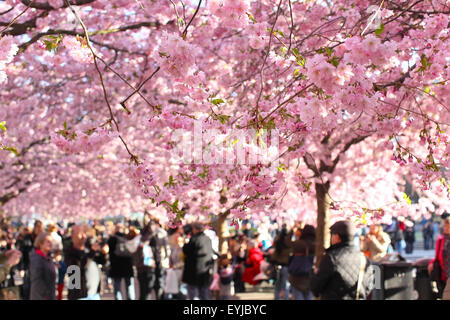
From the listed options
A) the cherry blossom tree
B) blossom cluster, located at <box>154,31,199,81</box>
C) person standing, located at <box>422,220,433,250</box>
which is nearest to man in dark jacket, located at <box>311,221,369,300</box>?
the cherry blossom tree

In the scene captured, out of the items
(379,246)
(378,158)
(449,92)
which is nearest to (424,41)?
(449,92)

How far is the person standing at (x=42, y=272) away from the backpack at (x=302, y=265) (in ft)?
13.2

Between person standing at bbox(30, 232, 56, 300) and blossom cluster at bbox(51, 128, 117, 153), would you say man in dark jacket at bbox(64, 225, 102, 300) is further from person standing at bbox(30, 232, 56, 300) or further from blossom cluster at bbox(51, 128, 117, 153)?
blossom cluster at bbox(51, 128, 117, 153)

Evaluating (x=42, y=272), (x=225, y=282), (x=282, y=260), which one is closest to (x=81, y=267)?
(x=42, y=272)

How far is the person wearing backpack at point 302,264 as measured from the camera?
10961mm

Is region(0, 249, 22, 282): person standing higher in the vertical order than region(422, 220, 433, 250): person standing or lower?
Answer: lower

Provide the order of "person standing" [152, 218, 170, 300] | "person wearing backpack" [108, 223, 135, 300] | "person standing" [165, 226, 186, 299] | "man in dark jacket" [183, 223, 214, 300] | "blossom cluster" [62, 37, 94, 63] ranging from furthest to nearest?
"person standing" [152, 218, 170, 300] < "person standing" [165, 226, 186, 299] < "person wearing backpack" [108, 223, 135, 300] < "man in dark jacket" [183, 223, 214, 300] < "blossom cluster" [62, 37, 94, 63]

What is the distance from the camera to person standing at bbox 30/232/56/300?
8.96 metres

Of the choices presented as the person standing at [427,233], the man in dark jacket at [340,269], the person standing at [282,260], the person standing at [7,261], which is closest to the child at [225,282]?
the person standing at [282,260]

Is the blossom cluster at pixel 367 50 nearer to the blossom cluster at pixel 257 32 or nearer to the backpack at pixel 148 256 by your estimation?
the blossom cluster at pixel 257 32

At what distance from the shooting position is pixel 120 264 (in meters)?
12.2

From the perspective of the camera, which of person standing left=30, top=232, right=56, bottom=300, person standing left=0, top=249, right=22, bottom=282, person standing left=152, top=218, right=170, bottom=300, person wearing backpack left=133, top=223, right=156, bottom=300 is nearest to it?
person standing left=0, top=249, right=22, bottom=282

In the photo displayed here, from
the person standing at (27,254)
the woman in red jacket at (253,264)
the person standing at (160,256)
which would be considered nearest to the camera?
the person standing at (27,254)
